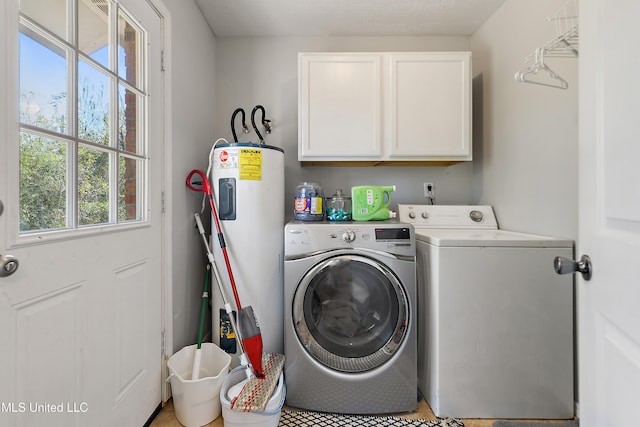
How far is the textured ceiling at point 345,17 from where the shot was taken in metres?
1.93

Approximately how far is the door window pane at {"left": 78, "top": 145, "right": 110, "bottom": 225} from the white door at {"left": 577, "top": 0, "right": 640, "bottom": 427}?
1527 mm

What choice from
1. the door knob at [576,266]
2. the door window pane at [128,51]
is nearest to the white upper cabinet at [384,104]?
the door window pane at [128,51]

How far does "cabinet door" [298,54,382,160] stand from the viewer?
2.01 m

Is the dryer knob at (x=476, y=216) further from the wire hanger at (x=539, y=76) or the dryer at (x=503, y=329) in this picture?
the wire hanger at (x=539, y=76)

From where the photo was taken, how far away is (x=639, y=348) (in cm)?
54

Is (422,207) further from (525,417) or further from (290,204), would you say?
(525,417)

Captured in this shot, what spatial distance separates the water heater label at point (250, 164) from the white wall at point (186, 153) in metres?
0.37

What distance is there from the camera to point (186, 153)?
1.78 metres

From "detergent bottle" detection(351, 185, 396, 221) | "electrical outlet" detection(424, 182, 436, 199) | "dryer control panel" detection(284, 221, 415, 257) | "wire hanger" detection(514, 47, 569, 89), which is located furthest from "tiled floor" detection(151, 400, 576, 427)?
"wire hanger" detection(514, 47, 569, 89)

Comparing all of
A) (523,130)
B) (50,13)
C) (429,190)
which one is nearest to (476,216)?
(429,190)

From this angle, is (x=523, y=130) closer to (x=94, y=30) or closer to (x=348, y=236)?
(x=348, y=236)

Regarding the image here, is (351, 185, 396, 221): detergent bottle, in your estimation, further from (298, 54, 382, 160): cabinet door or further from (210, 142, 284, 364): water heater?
(210, 142, 284, 364): water heater

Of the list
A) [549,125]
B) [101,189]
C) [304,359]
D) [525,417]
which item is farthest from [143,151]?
[525,417]

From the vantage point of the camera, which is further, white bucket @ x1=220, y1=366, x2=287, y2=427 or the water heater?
the water heater
